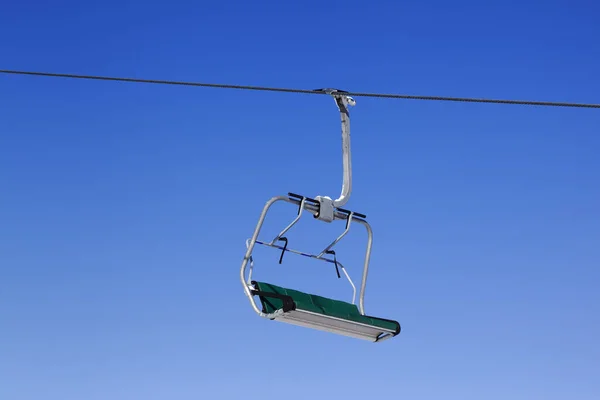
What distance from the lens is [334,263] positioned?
1367 cm

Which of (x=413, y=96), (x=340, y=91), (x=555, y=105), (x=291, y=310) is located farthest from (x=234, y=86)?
(x=555, y=105)

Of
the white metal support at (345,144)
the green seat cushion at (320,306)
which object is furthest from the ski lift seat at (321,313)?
the white metal support at (345,144)

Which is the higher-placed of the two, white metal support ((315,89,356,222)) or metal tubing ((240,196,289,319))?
white metal support ((315,89,356,222))

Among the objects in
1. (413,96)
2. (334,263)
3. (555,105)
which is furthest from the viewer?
(334,263)

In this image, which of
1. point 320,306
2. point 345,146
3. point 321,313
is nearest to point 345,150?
point 345,146

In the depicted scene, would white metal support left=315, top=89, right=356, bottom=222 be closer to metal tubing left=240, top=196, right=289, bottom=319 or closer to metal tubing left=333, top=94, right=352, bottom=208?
metal tubing left=333, top=94, right=352, bottom=208

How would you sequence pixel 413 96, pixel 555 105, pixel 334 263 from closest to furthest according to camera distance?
1. pixel 555 105
2. pixel 413 96
3. pixel 334 263

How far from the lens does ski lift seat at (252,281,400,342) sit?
12377mm

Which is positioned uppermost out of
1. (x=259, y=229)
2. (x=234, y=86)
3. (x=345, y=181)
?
(x=234, y=86)

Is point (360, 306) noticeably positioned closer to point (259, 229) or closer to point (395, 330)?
point (395, 330)

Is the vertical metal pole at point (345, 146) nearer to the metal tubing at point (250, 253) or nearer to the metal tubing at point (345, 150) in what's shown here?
the metal tubing at point (345, 150)

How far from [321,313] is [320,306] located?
0.54ft

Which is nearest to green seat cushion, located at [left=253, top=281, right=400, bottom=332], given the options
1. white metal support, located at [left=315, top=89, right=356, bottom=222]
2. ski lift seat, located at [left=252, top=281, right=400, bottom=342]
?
ski lift seat, located at [left=252, top=281, right=400, bottom=342]

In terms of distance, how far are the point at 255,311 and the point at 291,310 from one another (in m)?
0.50
